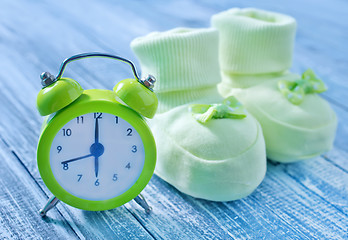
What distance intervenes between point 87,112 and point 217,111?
0.96ft

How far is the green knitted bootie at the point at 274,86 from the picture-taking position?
104 cm

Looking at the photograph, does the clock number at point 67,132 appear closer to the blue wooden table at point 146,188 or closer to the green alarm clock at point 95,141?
the green alarm clock at point 95,141

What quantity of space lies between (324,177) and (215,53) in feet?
1.26

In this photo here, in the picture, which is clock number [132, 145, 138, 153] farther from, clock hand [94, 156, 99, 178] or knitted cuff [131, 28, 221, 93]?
knitted cuff [131, 28, 221, 93]

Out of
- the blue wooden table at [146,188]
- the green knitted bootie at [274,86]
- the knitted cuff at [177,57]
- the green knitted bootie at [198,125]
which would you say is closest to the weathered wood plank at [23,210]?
the blue wooden table at [146,188]

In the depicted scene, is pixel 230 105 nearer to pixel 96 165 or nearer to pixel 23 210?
pixel 96 165

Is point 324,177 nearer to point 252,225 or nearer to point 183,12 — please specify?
point 252,225

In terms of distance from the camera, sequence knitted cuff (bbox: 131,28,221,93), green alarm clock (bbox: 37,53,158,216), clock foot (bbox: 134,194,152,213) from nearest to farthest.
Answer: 1. green alarm clock (bbox: 37,53,158,216)
2. clock foot (bbox: 134,194,152,213)
3. knitted cuff (bbox: 131,28,221,93)

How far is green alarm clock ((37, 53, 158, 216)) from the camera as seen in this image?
761 mm

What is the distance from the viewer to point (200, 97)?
3.43 feet

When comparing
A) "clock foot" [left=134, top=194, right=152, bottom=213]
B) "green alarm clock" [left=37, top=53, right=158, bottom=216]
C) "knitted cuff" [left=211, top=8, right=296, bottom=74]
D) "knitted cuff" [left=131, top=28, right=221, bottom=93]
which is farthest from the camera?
"knitted cuff" [left=211, top=8, right=296, bottom=74]

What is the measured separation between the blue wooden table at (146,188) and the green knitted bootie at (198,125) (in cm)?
6

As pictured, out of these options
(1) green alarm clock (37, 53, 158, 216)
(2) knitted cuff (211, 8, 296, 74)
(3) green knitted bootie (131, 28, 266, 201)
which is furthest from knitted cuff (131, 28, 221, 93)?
(1) green alarm clock (37, 53, 158, 216)

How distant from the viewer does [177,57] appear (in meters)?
1.00
